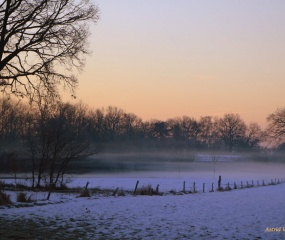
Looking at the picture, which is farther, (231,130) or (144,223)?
(231,130)

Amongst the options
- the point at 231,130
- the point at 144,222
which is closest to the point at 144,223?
the point at 144,222

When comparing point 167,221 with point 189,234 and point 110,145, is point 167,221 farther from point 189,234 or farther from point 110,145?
point 110,145

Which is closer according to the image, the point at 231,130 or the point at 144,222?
the point at 144,222

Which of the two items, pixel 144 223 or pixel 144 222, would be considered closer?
pixel 144 223

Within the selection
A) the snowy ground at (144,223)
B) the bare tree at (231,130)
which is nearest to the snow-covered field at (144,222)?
the snowy ground at (144,223)

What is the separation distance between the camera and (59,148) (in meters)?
42.1

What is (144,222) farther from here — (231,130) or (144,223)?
(231,130)

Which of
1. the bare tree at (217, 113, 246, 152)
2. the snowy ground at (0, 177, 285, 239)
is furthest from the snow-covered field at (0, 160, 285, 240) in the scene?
the bare tree at (217, 113, 246, 152)

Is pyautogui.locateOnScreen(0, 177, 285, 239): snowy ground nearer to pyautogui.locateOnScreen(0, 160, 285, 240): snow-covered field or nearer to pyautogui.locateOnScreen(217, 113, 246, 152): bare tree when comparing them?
pyautogui.locateOnScreen(0, 160, 285, 240): snow-covered field

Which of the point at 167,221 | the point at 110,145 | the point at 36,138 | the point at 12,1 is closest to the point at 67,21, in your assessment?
the point at 12,1

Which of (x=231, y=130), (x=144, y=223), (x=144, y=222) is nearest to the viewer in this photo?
(x=144, y=223)

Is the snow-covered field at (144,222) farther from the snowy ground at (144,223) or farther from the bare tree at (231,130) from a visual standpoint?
the bare tree at (231,130)

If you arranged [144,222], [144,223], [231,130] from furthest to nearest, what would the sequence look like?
[231,130] < [144,222] < [144,223]

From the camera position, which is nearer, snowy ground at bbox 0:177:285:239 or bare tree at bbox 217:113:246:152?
snowy ground at bbox 0:177:285:239
